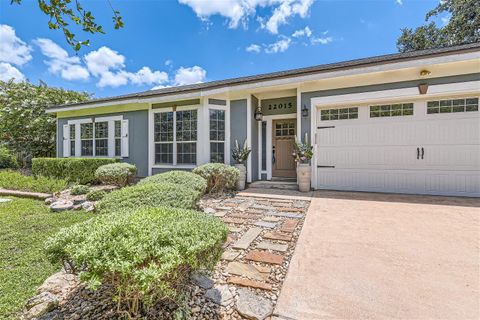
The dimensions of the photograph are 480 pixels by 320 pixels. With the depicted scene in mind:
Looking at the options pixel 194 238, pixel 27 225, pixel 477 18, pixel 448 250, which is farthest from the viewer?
pixel 477 18

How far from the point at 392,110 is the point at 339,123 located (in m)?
1.33

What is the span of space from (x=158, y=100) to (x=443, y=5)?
15.2 meters

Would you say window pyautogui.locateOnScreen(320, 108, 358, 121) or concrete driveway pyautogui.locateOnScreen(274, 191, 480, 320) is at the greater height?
window pyautogui.locateOnScreen(320, 108, 358, 121)

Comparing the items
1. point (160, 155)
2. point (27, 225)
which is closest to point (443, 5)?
point (160, 155)

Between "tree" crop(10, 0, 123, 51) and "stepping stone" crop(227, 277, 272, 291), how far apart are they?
2.43 meters

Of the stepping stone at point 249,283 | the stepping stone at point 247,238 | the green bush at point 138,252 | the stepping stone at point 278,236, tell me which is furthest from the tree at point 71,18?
the stepping stone at point 278,236

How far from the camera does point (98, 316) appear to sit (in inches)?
71.9

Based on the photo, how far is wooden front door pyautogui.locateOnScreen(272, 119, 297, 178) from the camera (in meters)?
7.99

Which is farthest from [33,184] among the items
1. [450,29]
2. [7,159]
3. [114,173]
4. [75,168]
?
[450,29]

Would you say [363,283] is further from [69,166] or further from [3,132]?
[3,132]

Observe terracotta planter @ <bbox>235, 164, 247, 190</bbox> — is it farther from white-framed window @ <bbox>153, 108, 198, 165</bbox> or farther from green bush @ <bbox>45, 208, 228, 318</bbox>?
green bush @ <bbox>45, 208, 228, 318</bbox>

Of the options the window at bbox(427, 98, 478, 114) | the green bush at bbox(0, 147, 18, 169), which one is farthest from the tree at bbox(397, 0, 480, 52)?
the green bush at bbox(0, 147, 18, 169)

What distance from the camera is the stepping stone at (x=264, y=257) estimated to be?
2777mm

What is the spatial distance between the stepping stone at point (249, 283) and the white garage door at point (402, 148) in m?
5.18
